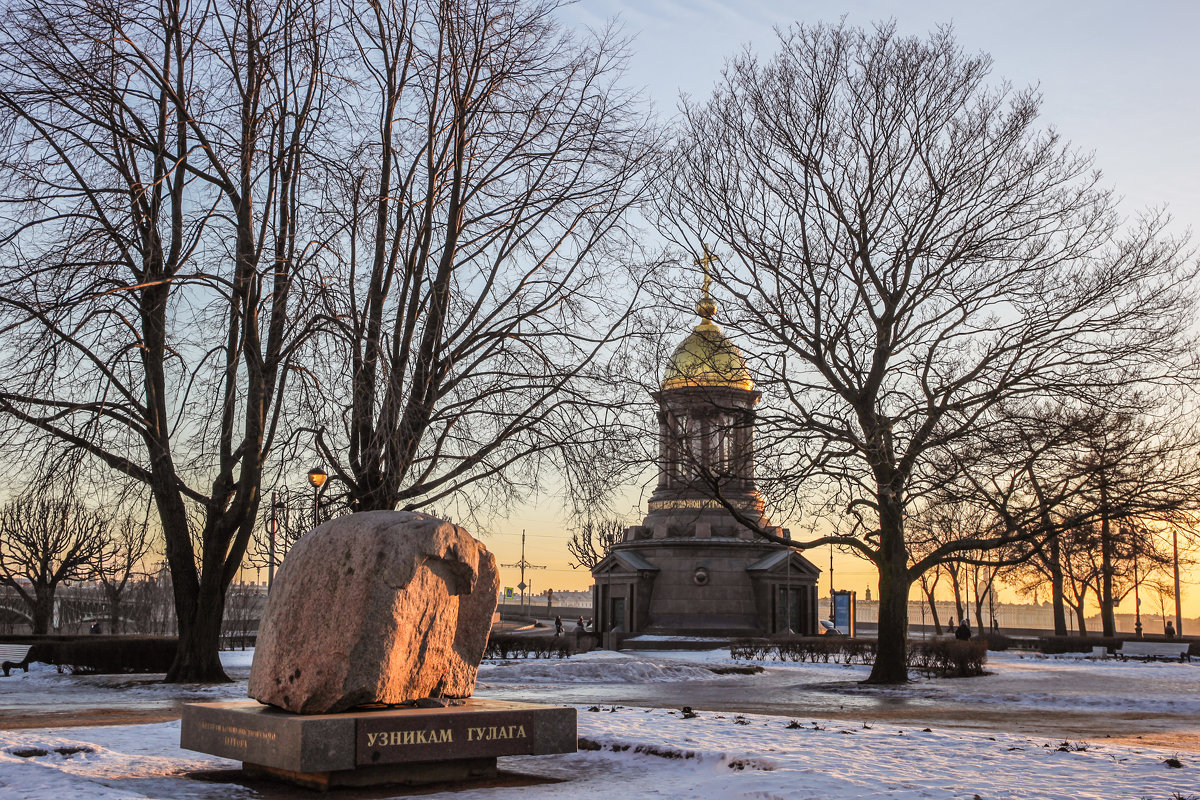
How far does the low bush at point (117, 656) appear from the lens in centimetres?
2380

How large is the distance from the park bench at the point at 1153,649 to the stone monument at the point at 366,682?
3266cm

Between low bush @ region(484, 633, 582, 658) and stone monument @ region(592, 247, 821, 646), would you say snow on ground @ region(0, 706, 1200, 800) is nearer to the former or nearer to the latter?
low bush @ region(484, 633, 582, 658)

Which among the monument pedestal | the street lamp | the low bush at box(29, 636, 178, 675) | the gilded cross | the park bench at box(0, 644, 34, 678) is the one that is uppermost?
the gilded cross

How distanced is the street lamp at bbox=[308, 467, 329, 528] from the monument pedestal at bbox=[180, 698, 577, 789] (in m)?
8.40

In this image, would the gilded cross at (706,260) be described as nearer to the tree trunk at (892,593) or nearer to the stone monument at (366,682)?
the tree trunk at (892,593)

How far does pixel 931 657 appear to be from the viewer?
25797 millimetres

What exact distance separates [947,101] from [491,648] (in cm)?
2036

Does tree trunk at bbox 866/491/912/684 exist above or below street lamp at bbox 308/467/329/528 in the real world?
below

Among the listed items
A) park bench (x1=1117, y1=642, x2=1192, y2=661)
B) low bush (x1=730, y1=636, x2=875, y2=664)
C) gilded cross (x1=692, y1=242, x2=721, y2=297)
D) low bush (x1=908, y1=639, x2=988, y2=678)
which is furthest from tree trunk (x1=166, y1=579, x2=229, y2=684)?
park bench (x1=1117, y1=642, x2=1192, y2=661)

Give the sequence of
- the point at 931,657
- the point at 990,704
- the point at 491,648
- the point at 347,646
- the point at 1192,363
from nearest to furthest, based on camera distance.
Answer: the point at 347,646
the point at 990,704
the point at 1192,363
the point at 931,657
the point at 491,648

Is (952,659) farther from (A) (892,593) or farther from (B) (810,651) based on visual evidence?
(B) (810,651)

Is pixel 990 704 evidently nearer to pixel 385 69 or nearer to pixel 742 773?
pixel 742 773

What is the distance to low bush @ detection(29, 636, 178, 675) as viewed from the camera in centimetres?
2380

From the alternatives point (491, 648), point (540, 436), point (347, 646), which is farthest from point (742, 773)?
point (491, 648)
